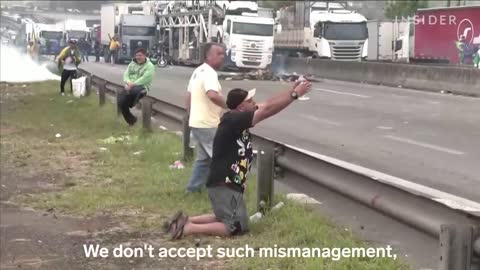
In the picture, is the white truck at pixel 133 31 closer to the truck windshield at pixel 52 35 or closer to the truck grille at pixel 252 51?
the truck windshield at pixel 52 35

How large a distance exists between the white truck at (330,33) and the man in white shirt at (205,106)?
30.5 m

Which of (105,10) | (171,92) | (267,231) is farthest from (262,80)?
(105,10)

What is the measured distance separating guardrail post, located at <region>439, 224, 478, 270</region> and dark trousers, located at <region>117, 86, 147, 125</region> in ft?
34.0

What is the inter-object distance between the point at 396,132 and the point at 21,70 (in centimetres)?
3256

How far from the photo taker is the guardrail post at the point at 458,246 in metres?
3.76

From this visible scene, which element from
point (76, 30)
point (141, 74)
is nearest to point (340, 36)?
point (141, 74)

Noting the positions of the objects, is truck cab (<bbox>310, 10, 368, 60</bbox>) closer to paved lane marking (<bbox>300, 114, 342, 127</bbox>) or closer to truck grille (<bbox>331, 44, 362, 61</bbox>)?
truck grille (<bbox>331, 44, 362, 61</bbox>)

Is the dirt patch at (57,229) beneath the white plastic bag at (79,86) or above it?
beneath

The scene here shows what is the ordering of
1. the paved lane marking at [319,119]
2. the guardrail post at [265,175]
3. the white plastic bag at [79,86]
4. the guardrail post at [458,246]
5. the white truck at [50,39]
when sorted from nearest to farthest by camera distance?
the guardrail post at [458,246], the guardrail post at [265,175], the paved lane marking at [319,119], the white plastic bag at [79,86], the white truck at [50,39]

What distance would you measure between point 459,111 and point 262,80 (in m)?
14.7

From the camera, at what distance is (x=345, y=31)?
37.6 m

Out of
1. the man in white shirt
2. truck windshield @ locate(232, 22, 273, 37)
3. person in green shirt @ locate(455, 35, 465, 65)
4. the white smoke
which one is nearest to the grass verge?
the man in white shirt

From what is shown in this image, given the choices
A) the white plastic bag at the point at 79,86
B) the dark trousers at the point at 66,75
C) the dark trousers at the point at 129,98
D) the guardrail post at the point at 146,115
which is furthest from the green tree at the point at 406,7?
the guardrail post at the point at 146,115

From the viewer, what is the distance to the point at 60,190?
8.70 m
